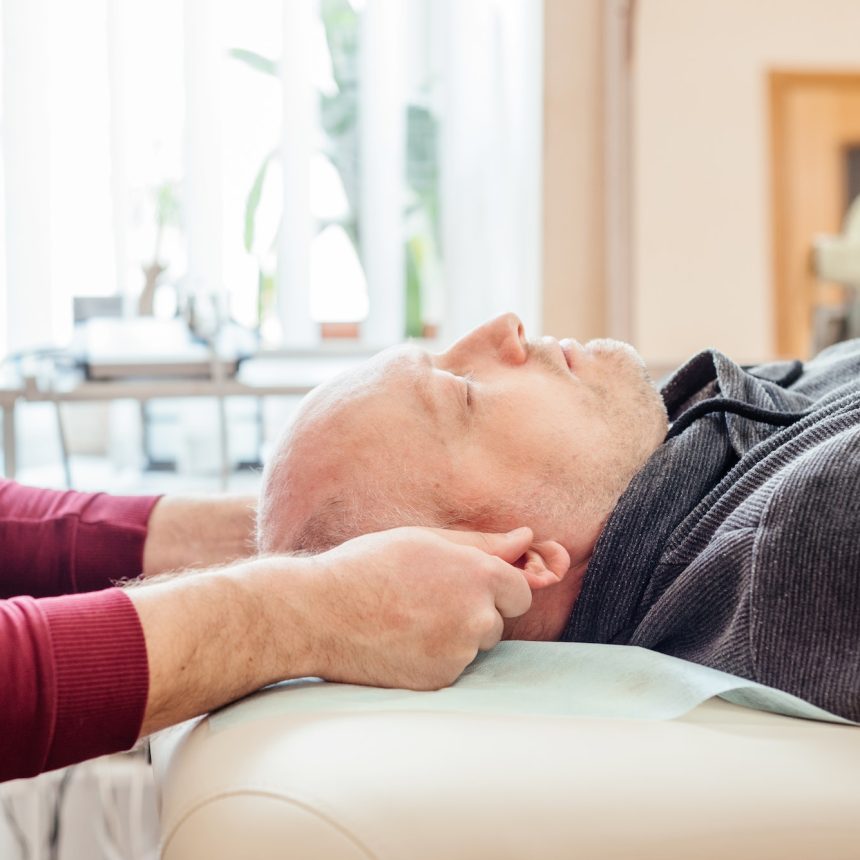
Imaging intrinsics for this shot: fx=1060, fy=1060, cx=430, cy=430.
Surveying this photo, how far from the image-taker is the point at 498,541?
0.95 meters

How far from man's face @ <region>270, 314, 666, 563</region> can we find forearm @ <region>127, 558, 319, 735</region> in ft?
0.58

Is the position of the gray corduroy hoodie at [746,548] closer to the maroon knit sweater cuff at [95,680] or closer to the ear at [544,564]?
the ear at [544,564]

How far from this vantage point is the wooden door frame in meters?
3.02

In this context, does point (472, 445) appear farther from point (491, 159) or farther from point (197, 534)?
point (491, 159)

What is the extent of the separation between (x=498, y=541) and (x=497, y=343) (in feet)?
0.94

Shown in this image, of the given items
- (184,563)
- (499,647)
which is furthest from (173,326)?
(499,647)

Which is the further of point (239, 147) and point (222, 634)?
point (239, 147)

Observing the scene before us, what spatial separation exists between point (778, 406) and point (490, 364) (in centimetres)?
33

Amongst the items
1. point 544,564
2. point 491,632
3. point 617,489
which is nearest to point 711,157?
point 617,489

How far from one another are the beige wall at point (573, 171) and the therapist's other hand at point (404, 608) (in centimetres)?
234

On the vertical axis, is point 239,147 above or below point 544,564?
above

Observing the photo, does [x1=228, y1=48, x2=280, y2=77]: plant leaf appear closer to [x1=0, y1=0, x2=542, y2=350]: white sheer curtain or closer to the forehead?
[x1=0, y1=0, x2=542, y2=350]: white sheer curtain

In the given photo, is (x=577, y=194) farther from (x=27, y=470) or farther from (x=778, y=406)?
(x=778, y=406)

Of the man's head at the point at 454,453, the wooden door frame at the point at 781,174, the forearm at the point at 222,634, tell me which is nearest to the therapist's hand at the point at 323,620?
the forearm at the point at 222,634
